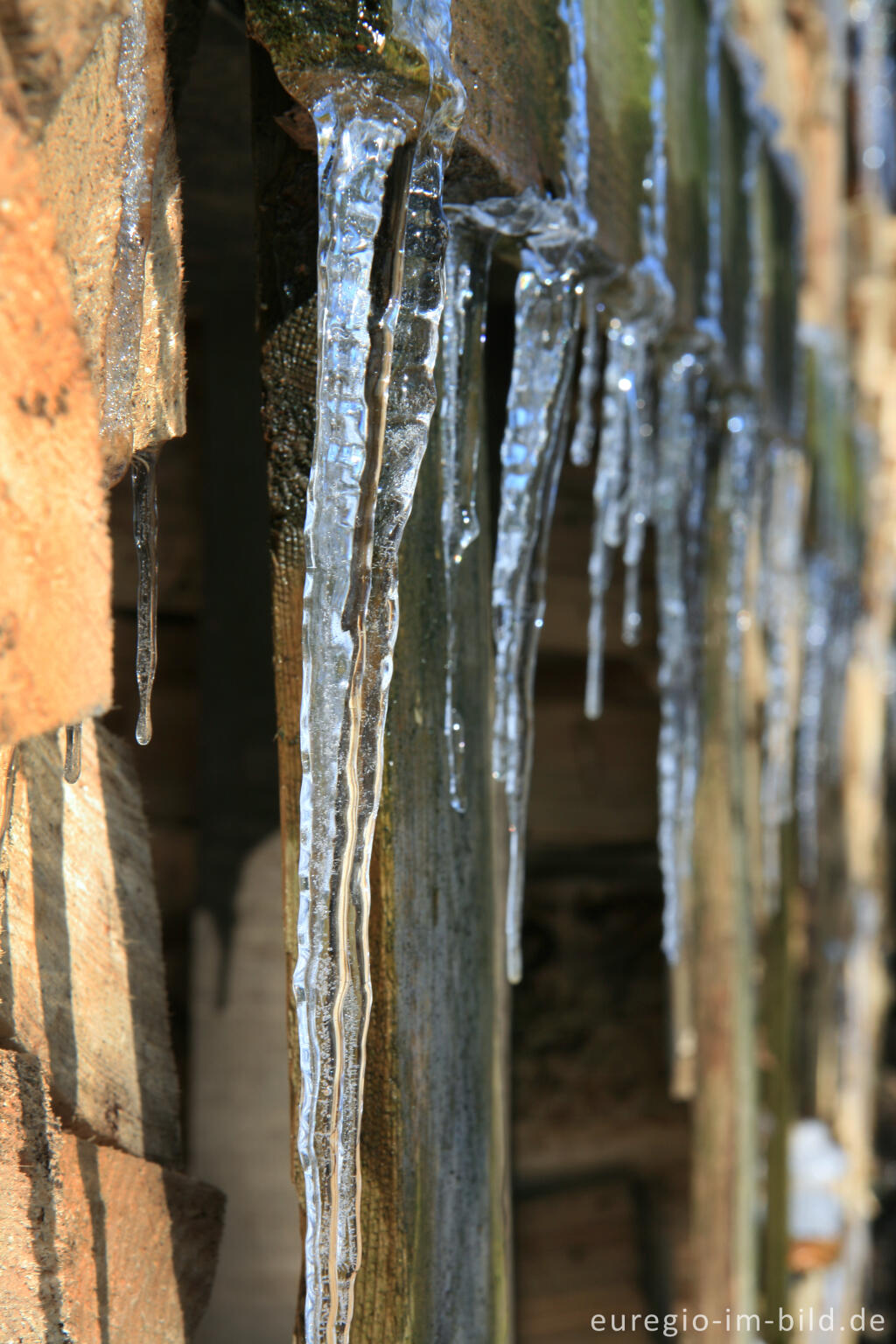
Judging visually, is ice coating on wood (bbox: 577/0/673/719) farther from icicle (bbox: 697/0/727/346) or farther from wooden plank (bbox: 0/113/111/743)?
wooden plank (bbox: 0/113/111/743)

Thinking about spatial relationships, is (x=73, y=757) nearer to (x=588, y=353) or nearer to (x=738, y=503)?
(x=588, y=353)

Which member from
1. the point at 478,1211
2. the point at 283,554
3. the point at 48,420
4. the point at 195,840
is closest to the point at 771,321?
the point at 195,840

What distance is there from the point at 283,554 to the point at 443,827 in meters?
0.31

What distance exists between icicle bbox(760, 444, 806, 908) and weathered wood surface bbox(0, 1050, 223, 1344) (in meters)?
2.13

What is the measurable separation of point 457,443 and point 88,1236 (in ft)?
2.59

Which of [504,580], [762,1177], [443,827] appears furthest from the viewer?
[762,1177]

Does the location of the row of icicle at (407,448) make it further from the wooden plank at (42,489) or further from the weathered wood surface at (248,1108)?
the weathered wood surface at (248,1108)

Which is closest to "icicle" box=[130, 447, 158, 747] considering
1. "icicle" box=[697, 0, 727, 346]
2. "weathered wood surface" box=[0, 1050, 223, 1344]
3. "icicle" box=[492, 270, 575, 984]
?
"weathered wood surface" box=[0, 1050, 223, 1344]

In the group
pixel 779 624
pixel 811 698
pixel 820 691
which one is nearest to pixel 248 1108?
pixel 779 624

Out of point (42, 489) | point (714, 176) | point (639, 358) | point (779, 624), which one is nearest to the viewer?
point (42, 489)

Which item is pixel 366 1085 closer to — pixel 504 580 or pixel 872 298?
pixel 504 580

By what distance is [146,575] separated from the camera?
0.86 metres

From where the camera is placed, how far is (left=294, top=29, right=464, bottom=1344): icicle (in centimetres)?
80

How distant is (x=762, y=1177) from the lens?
2.70 metres
